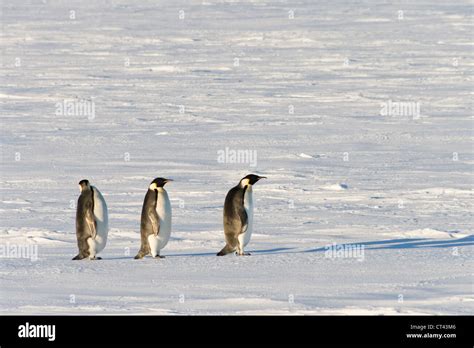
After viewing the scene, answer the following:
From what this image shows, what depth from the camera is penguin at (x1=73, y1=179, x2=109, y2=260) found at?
20.3ft

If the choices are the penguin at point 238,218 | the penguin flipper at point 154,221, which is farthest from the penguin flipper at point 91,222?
the penguin at point 238,218

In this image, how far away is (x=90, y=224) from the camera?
246 inches

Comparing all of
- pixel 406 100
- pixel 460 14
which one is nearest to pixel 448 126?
pixel 406 100

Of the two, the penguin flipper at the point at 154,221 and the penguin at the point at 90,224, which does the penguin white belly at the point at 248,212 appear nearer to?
the penguin flipper at the point at 154,221

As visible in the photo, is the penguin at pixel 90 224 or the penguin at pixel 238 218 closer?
the penguin at pixel 90 224

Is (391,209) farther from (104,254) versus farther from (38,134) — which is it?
(38,134)

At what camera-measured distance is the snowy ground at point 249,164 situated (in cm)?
534

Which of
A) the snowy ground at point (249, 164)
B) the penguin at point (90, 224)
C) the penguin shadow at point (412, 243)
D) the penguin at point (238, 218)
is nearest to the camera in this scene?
the snowy ground at point (249, 164)

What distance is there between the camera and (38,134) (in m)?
12.4

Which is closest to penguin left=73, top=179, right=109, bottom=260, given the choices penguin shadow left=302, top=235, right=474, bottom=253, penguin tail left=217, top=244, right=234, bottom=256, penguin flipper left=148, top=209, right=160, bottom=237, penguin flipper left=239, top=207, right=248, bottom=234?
penguin flipper left=148, top=209, right=160, bottom=237

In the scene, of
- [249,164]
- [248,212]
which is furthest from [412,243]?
[249,164]

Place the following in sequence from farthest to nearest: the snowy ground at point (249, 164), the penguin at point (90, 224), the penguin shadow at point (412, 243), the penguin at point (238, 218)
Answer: the penguin shadow at point (412, 243), the penguin at point (238, 218), the penguin at point (90, 224), the snowy ground at point (249, 164)

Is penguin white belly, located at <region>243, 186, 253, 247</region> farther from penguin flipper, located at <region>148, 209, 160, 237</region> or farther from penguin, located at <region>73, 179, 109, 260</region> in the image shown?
penguin, located at <region>73, 179, 109, 260</region>

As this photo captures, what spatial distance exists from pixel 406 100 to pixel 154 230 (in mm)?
9881
